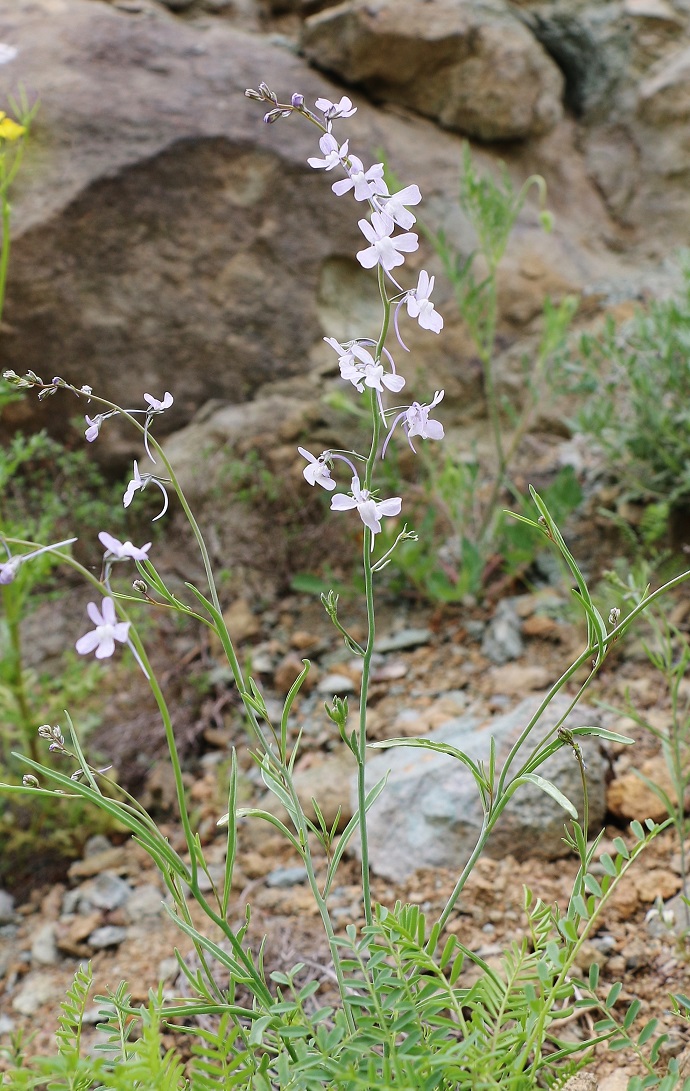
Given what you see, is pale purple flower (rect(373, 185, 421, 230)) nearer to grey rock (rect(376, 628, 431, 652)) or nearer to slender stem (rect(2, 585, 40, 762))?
slender stem (rect(2, 585, 40, 762))

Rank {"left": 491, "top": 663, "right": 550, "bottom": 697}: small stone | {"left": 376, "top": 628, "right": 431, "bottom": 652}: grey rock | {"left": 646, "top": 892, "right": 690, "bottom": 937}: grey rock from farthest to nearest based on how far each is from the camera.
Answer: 1. {"left": 376, "top": 628, "right": 431, "bottom": 652}: grey rock
2. {"left": 491, "top": 663, "right": 550, "bottom": 697}: small stone
3. {"left": 646, "top": 892, "right": 690, "bottom": 937}: grey rock

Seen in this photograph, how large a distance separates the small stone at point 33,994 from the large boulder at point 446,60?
3093mm

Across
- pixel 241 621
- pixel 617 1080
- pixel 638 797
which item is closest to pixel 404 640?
pixel 241 621

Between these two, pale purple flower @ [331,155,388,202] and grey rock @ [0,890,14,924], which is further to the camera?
grey rock @ [0,890,14,924]

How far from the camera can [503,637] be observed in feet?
7.73

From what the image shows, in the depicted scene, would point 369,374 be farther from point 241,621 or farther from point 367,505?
point 241,621

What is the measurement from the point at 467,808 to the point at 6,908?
1.03 meters

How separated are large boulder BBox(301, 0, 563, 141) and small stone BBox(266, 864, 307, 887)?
9.29ft

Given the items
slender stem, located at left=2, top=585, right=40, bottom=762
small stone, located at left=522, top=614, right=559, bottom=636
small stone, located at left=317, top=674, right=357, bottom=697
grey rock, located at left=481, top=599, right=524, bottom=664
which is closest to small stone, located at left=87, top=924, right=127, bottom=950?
slender stem, located at left=2, top=585, right=40, bottom=762

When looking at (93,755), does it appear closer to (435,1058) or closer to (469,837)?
(469,837)

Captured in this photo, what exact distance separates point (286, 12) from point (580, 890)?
3.64 metres

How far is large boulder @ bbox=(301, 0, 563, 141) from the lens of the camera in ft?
10.5

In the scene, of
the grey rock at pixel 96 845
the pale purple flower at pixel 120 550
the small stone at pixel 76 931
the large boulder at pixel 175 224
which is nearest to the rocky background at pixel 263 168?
the large boulder at pixel 175 224

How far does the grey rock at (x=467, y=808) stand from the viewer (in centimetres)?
164
